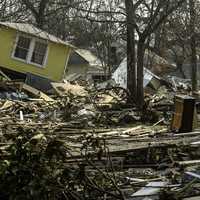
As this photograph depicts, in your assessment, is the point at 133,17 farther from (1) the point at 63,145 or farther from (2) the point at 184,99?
(1) the point at 63,145

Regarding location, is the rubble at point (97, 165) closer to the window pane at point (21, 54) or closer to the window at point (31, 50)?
the window at point (31, 50)

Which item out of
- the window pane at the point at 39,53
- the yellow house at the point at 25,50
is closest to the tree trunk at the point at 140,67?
the yellow house at the point at 25,50

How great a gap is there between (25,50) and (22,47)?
0.92ft

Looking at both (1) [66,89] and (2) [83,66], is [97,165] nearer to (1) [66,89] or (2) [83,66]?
(1) [66,89]

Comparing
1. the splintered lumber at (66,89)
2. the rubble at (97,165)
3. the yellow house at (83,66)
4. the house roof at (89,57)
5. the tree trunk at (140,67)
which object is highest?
the house roof at (89,57)

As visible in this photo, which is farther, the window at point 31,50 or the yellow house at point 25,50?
the window at point 31,50

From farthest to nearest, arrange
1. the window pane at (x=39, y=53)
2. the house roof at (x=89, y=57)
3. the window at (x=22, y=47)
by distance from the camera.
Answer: the house roof at (x=89, y=57) < the window pane at (x=39, y=53) < the window at (x=22, y=47)

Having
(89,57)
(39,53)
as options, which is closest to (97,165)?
(39,53)

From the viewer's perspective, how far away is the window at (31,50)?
101ft

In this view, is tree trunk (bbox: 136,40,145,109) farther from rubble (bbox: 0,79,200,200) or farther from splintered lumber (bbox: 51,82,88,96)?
rubble (bbox: 0,79,200,200)

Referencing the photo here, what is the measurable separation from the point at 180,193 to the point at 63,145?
5.92 ft

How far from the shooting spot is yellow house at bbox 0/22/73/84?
3045cm

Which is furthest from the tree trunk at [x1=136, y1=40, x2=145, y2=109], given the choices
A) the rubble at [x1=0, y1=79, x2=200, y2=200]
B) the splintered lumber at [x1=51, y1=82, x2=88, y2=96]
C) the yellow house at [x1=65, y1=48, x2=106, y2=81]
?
the yellow house at [x1=65, y1=48, x2=106, y2=81]

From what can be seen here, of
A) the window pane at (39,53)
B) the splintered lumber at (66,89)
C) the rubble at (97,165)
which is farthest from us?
the window pane at (39,53)
